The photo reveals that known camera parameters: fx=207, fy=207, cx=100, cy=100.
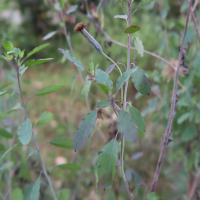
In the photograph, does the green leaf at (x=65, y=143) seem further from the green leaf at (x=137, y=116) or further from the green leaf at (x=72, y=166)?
the green leaf at (x=137, y=116)

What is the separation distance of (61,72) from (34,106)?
3.77 feet

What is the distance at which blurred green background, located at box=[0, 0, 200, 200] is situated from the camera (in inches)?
32.4

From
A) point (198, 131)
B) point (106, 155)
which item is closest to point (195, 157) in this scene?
point (198, 131)

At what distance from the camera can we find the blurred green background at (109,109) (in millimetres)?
822

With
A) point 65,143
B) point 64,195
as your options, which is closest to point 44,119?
point 65,143

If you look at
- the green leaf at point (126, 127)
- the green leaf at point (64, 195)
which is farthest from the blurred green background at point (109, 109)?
the green leaf at point (126, 127)

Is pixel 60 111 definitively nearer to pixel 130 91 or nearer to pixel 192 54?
pixel 130 91

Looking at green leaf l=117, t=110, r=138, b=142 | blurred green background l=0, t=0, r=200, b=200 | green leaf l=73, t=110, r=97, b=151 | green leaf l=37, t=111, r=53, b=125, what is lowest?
blurred green background l=0, t=0, r=200, b=200

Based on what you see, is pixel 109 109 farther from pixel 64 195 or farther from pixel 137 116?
pixel 137 116

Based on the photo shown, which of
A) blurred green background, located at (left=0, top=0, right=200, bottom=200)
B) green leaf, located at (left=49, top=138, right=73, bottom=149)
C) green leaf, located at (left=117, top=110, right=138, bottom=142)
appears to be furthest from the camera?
blurred green background, located at (left=0, top=0, right=200, bottom=200)

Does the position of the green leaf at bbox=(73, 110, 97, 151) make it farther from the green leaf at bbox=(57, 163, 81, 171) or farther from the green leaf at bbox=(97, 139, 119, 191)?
the green leaf at bbox=(57, 163, 81, 171)

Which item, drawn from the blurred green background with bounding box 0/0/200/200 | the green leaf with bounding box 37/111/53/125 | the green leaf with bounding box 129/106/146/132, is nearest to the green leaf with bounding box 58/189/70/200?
the blurred green background with bounding box 0/0/200/200

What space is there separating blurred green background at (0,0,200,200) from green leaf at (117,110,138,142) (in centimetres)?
17

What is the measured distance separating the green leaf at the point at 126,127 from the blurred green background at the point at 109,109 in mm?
165
